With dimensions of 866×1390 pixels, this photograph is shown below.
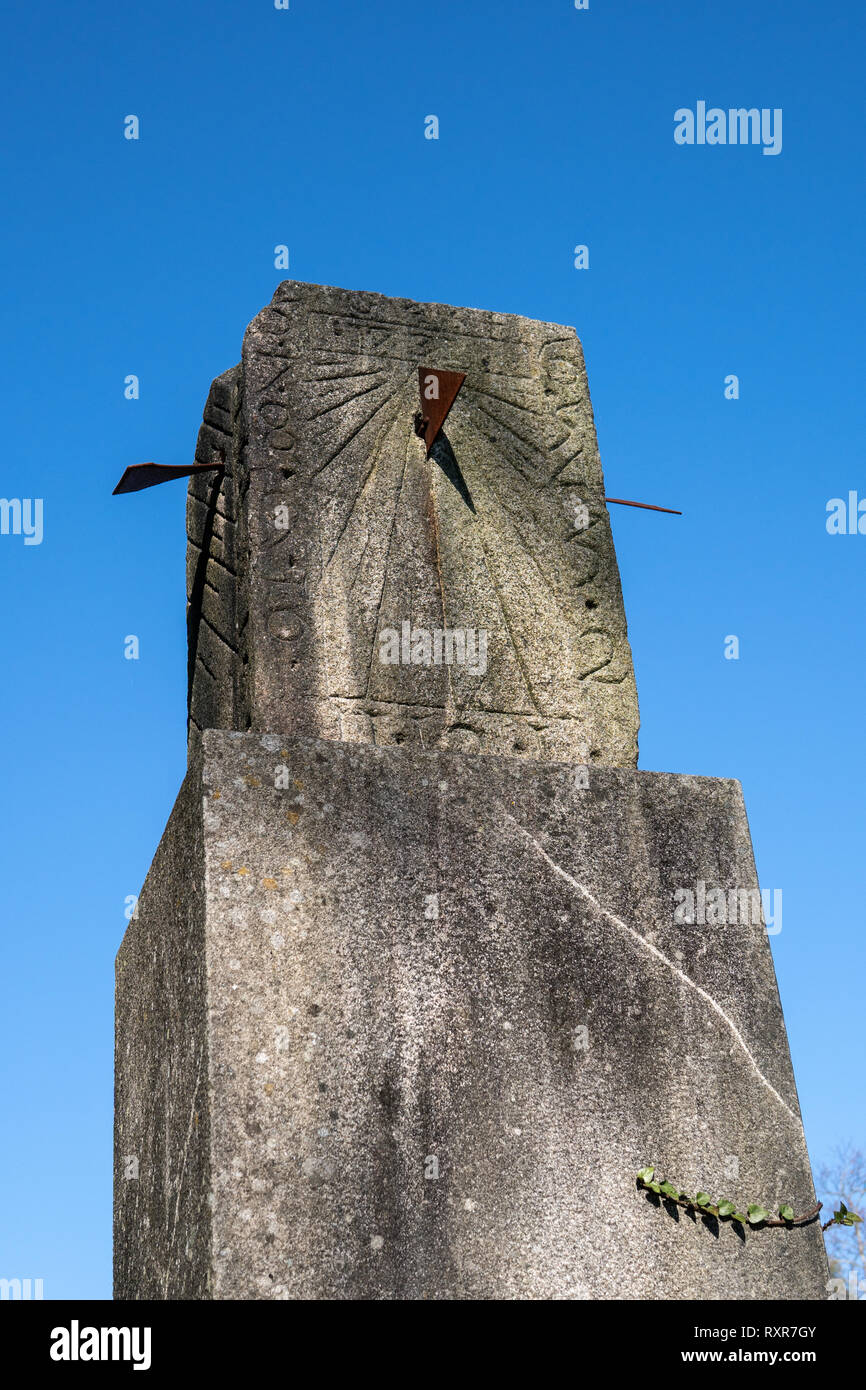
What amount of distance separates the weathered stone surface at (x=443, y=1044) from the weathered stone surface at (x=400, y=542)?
0.35 meters

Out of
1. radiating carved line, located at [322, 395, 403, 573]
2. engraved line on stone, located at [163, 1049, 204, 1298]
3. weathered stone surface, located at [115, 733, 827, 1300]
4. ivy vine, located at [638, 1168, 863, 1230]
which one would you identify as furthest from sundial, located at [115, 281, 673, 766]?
ivy vine, located at [638, 1168, 863, 1230]

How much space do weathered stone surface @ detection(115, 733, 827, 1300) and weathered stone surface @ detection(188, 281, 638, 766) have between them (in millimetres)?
349

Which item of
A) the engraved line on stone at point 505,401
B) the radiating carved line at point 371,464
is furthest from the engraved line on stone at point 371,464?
the engraved line on stone at point 505,401

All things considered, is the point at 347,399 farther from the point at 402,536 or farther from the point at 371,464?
the point at 402,536

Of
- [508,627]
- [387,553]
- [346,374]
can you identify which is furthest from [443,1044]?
[346,374]

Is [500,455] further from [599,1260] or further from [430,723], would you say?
[599,1260]

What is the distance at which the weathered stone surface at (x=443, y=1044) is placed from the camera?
2.60 metres

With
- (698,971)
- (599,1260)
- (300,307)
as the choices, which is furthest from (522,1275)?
(300,307)

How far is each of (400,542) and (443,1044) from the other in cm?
140

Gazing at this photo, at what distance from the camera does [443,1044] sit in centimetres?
280

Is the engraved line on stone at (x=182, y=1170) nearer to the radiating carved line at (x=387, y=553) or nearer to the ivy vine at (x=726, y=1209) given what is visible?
the ivy vine at (x=726, y=1209)

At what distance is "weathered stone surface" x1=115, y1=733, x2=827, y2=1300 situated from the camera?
2602 millimetres

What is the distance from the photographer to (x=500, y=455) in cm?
393

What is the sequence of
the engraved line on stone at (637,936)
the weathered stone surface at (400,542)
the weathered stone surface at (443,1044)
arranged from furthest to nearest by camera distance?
1. the weathered stone surface at (400,542)
2. the engraved line on stone at (637,936)
3. the weathered stone surface at (443,1044)
